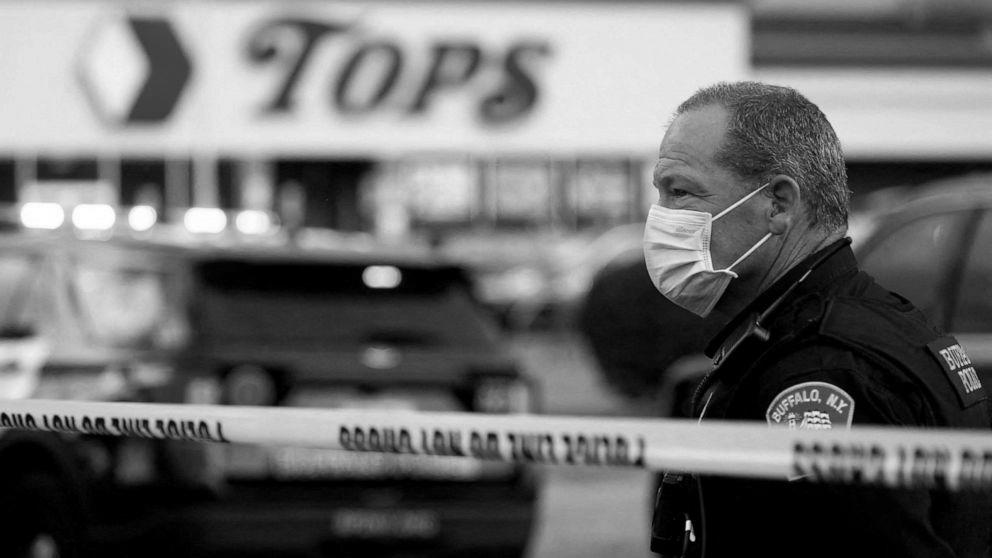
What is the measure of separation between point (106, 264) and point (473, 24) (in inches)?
704

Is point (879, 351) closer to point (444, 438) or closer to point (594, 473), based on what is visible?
point (444, 438)

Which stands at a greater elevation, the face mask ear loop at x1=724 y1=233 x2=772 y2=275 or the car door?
the car door

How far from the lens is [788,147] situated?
207 centimetres

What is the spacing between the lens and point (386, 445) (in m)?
2.14

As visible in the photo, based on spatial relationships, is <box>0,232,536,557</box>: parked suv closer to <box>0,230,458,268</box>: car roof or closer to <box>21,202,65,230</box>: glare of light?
<box>0,230,458,268</box>: car roof

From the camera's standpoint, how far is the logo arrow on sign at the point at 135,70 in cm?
2122

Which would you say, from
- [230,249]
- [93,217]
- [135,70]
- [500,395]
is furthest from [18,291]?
[135,70]

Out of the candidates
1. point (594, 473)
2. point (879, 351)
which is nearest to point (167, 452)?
point (879, 351)

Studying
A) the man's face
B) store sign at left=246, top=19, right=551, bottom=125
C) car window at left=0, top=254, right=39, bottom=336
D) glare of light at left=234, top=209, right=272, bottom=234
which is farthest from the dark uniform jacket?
store sign at left=246, top=19, right=551, bottom=125

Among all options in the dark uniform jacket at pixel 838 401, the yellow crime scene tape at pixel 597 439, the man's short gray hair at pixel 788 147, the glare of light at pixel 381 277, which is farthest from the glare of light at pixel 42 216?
the dark uniform jacket at pixel 838 401

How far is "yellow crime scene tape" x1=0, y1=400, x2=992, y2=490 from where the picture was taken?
1.72 metres

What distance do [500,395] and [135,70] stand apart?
56.9 feet

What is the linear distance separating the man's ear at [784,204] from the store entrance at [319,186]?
82.4 ft

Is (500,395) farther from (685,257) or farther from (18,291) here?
(685,257)
